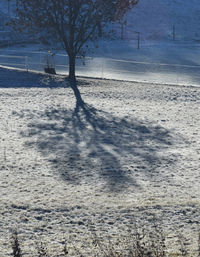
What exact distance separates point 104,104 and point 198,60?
20340mm

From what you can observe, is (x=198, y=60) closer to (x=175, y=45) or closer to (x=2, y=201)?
(x=175, y=45)

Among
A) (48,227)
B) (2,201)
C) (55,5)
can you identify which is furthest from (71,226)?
(55,5)

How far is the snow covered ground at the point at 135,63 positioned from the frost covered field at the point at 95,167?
7021mm

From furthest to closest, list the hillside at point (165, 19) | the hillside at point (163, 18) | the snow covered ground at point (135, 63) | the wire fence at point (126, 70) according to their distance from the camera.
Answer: the hillside at point (165, 19) < the hillside at point (163, 18) < the snow covered ground at point (135, 63) < the wire fence at point (126, 70)

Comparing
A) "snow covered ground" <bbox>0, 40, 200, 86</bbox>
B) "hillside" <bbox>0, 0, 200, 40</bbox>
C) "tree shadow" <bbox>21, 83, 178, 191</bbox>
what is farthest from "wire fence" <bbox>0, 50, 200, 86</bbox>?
"hillside" <bbox>0, 0, 200, 40</bbox>

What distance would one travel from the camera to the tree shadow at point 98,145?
30.8 ft

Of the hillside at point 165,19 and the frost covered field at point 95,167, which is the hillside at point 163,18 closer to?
the hillside at point 165,19

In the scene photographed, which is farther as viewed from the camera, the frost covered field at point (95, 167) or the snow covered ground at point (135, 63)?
the snow covered ground at point (135, 63)

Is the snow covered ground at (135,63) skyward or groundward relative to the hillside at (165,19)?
groundward

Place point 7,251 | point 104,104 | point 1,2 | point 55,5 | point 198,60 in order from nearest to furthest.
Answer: point 7,251 < point 104,104 < point 55,5 < point 198,60 < point 1,2

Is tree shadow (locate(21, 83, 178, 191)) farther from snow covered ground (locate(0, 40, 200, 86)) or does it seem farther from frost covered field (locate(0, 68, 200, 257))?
snow covered ground (locate(0, 40, 200, 86))

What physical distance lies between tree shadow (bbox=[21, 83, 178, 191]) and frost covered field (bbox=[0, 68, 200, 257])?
0.02m

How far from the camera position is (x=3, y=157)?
10414 mm

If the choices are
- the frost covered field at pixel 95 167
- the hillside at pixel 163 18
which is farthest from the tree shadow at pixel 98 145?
the hillside at pixel 163 18
